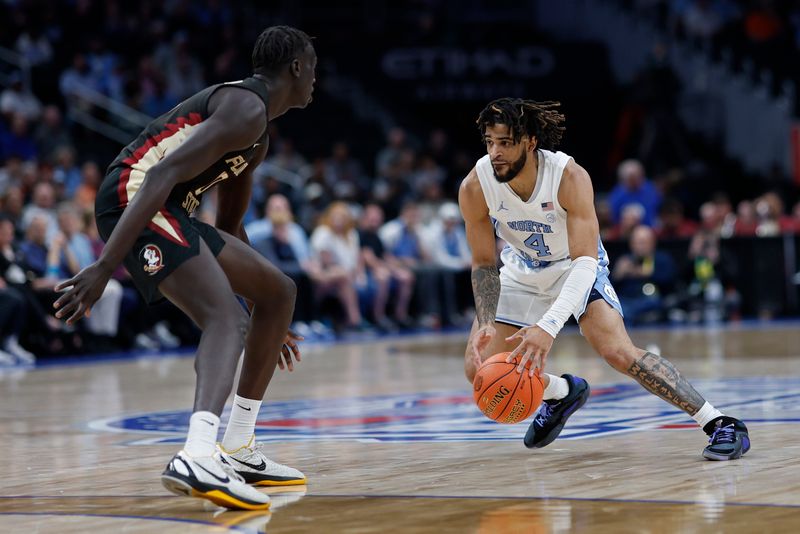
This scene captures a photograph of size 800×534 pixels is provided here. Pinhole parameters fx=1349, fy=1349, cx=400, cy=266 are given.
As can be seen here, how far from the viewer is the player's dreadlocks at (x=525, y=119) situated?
579cm

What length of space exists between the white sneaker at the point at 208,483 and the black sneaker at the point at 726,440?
1.90 metres

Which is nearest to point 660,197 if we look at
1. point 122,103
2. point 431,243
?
point 431,243

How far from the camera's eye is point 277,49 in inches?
198

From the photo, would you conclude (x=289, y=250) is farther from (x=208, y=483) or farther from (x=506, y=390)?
(x=208, y=483)

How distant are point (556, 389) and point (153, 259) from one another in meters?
2.24

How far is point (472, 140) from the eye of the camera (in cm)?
2366

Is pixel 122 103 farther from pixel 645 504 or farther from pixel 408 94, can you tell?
pixel 645 504

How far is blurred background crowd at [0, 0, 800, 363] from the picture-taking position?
48.8 feet

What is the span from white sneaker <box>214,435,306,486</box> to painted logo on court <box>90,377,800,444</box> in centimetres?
137

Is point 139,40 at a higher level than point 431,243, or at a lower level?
higher

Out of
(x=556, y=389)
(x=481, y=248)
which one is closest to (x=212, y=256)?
(x=481, y=248)

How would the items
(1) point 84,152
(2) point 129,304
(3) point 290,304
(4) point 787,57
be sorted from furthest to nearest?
(4) point 787,57, (1) point 84,152, (2) point 129,304, (3) point 290,304

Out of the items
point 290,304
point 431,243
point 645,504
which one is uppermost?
point 290,304

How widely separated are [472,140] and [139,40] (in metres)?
6.59
